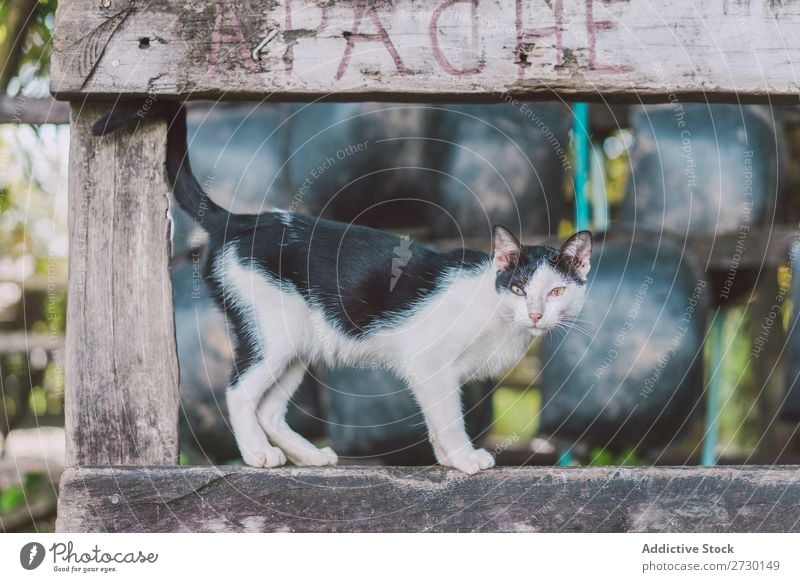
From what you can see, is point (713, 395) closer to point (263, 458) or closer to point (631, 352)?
point (631, 352)

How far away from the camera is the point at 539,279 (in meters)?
1.74

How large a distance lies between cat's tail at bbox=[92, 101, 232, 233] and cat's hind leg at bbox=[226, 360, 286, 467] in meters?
0.33

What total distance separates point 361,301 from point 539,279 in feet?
1.26

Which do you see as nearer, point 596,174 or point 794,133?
point 596,174

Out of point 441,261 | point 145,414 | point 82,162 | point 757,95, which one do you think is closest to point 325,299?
point 441,261

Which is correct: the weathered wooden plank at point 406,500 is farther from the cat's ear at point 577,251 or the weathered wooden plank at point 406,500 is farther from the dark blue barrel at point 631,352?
the dark blue barrel at point 631,352

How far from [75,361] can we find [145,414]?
0.59 ft

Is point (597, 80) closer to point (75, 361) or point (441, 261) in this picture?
point (441, 261)

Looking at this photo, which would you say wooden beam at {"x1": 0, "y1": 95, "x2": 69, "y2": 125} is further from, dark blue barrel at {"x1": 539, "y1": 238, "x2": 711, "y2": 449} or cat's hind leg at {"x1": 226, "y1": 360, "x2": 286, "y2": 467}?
dark blue barrel at {"x1": 539, "y1": 238, "x2": 711, "y2": 449}

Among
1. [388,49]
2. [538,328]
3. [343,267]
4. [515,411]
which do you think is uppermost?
[388,49]

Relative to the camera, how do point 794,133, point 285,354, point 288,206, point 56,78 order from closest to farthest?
1. point 56,78
2. point 285,354
3. point 288,206
4. point 794,133

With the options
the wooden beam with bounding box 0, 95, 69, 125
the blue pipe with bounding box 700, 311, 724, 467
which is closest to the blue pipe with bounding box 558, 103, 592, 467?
the blue pipe with bounding box 700, 311, 724, 467

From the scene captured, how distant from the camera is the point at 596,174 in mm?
3059

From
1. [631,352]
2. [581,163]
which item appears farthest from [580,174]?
[631,352]
